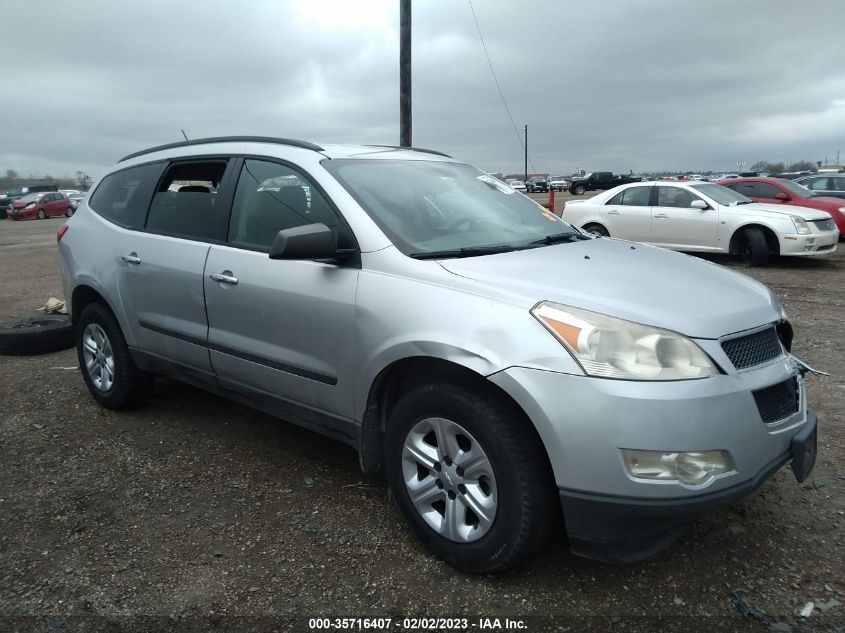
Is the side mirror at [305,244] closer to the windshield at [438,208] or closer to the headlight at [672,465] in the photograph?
the windshield at [438,208]

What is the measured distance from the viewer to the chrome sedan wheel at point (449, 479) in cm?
250

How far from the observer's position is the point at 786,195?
12.6 meters

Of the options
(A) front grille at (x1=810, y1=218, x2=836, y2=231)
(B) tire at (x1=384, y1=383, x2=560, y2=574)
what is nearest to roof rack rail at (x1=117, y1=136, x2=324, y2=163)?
(B) tire at (x1=384, y1=383, x2=560, y2=574)

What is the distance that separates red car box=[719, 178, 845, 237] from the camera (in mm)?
12641

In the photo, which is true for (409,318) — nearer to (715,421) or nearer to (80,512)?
(715,421)

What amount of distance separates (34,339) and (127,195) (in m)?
2.42

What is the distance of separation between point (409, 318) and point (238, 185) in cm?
156

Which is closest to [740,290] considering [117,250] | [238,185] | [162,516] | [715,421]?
[715,421]

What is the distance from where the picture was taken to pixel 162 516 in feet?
10.4

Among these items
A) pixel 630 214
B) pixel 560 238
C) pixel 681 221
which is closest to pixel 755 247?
pixel 681 221

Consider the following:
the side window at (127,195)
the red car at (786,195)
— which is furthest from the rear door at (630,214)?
the side window at (127,195)

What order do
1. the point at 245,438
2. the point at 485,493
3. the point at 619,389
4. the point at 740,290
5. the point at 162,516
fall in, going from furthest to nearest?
the point at 245,438, the point at 162,516, the point at 740,290, the point at 485,493, the point at 619,389

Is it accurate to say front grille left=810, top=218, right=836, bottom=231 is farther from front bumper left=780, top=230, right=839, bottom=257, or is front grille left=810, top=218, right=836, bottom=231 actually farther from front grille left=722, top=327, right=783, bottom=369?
front grille left=722, top=327, right=783, bottom=369

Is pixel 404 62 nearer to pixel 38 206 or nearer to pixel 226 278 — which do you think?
pixel 226 278
